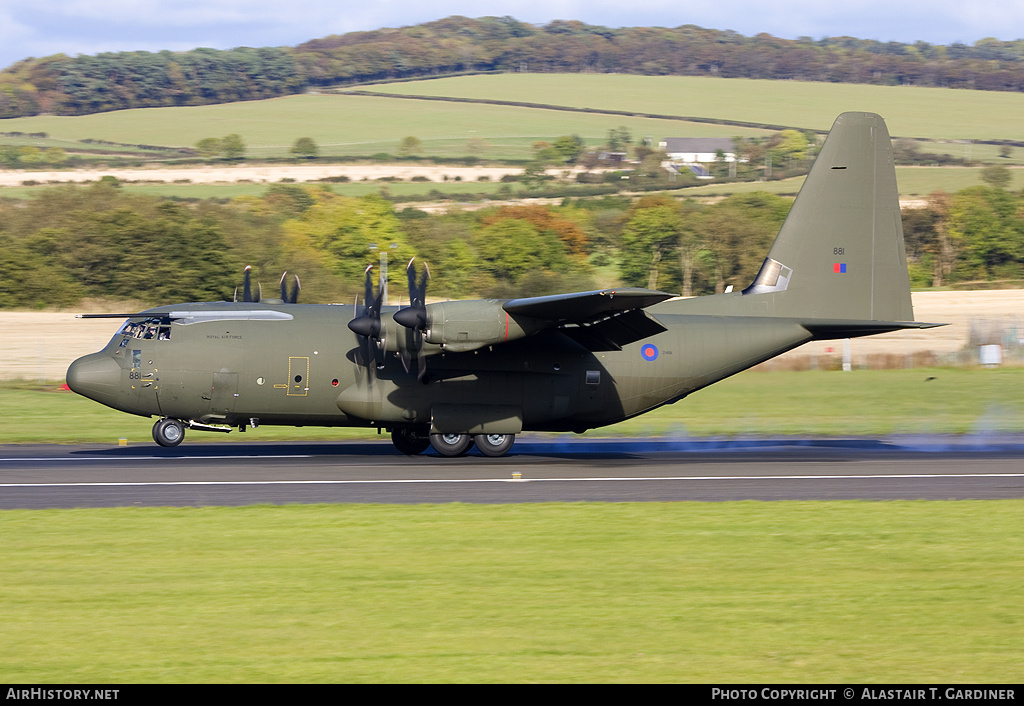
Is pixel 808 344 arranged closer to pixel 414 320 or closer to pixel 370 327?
pixel 414 320

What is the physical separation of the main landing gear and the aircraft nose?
6007 mm

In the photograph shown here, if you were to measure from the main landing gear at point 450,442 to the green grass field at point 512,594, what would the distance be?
21.3 ft

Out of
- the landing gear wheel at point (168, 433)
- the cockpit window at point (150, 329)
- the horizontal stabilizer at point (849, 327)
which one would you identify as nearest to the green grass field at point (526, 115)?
the cockpit window at point (150, 329)

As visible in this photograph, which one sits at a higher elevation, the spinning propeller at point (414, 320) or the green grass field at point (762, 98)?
the green grass field at point (762, 98)

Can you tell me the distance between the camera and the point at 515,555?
1265 cm

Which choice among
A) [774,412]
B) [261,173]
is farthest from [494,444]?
[261,173]

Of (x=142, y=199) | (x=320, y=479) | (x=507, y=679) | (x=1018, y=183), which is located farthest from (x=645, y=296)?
(x=1018, y=183)

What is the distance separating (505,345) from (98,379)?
28.1 ft

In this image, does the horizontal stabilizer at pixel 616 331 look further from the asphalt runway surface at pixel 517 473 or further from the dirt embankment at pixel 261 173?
the dirt embankment at pixel 261 173

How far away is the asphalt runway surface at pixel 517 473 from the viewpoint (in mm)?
17328

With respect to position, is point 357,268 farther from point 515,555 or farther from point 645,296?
point 515,555

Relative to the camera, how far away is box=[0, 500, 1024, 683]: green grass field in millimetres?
8156

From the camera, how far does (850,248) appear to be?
934 inches

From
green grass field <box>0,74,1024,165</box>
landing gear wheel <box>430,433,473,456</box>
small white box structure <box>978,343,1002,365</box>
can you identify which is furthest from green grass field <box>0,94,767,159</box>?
landing gear wheel <box>430,433,473,456</box>
